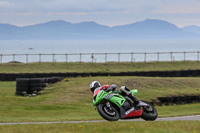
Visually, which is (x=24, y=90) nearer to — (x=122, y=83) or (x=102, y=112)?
(x=122, y=83)

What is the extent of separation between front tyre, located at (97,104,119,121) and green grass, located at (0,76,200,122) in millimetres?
5504

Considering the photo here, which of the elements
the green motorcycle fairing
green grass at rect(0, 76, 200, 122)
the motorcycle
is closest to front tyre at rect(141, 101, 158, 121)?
the motorcycle

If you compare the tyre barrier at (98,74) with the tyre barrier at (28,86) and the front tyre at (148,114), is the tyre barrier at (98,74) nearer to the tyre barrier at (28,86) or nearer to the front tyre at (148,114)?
the tyre barrier at (28,86)

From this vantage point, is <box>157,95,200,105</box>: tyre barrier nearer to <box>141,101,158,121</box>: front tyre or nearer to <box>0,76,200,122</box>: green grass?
<box>0,76,200,122</box>: green grass

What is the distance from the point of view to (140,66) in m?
66.6

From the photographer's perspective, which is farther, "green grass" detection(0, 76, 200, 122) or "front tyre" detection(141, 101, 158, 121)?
"green grass" detection(0, 76, 200, 122)

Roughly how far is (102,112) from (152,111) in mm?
2173

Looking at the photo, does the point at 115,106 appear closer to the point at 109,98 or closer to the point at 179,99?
the point at 109,98

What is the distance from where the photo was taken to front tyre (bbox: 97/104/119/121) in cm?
1463

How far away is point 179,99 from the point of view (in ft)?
108

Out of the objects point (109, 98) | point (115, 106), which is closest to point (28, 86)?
point (115, 106)

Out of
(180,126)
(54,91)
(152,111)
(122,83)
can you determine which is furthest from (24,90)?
(180,126)

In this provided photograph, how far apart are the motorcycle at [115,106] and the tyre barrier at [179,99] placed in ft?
56.4

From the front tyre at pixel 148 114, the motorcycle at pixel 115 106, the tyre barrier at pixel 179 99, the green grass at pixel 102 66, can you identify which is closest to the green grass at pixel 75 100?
the tyre barrier at pixel 179 99
